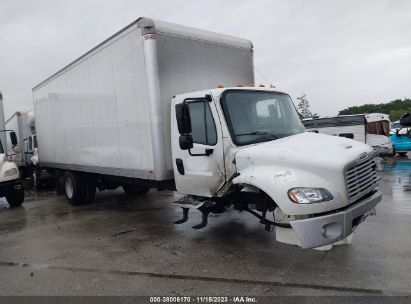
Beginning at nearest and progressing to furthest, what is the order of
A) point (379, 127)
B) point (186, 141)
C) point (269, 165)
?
1. point (269, 165)
2. point (186, 141)
3. point (379, 127)

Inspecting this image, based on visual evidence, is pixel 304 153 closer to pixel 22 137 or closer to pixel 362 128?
pixel 362 128

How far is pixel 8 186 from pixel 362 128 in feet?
53.5

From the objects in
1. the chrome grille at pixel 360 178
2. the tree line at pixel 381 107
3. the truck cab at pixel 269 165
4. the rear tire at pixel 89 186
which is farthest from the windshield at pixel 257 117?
the tree line at pixel 381 107

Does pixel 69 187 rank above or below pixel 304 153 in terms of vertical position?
below

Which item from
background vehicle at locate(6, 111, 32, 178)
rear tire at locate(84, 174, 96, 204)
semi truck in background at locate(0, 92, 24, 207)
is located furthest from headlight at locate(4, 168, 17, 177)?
background vehicle at locate(6, 111, 32, 178)

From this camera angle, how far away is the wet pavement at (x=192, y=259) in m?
4.27

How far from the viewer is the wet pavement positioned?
14.0ft

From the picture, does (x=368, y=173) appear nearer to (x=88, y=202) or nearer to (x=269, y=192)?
(x=269, y=192)

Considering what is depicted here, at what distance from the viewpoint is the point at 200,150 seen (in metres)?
5.60

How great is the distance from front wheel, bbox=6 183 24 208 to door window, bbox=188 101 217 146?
742 centimetres

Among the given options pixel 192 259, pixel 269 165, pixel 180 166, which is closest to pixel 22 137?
pixel 180 166

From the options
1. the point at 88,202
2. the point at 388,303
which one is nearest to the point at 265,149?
the point at 388,303

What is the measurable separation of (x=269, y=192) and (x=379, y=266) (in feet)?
5.58

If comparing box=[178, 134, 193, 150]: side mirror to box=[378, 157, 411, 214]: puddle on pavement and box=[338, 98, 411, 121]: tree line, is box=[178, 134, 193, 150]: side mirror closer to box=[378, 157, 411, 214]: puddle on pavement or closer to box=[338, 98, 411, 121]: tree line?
box=[378, 157, 411, 214]: puddle on pavement
